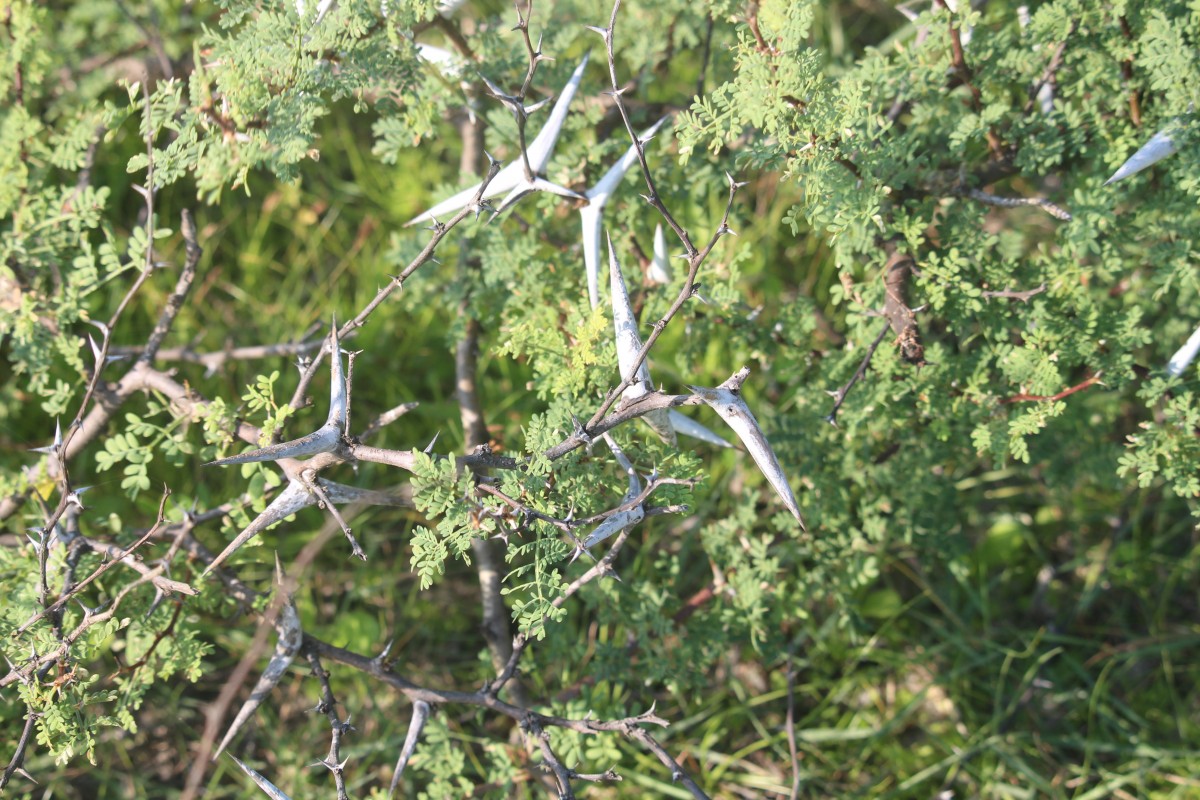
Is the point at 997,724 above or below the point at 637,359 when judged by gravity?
below

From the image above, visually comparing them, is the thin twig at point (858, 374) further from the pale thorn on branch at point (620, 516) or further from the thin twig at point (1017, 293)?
the pale thorn on branch at point (620, 516)

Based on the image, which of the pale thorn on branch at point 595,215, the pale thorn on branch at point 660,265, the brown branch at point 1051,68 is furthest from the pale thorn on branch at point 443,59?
the brown branch at point 1051,68

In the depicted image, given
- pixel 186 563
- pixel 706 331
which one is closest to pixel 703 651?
pixel 706 331

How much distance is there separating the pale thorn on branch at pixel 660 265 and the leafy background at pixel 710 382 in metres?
0.06

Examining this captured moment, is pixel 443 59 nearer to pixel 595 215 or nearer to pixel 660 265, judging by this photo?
pixel 595 215

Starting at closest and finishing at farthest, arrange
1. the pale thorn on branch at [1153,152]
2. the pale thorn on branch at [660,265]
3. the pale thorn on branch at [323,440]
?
1. the pale thorn on branch at [323,440]
2. the pale thorn on branch at [1153,152]
3. the pale thorn on branch at [660,265]

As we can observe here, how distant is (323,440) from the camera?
186 cm

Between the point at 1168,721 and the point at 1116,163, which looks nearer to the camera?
the point at 1116,163

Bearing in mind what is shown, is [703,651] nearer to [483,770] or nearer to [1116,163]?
[483,770]

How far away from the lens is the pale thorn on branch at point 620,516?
6.06 ft

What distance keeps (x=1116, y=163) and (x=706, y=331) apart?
1.06 metres

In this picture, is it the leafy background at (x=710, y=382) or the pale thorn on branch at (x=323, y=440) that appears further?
the leafy background at (x=710, y=382)

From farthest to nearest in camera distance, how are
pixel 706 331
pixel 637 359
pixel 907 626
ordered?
pixel 907 626 < pixel 706 331 < pixel 637 359

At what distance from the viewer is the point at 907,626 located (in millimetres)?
3326
